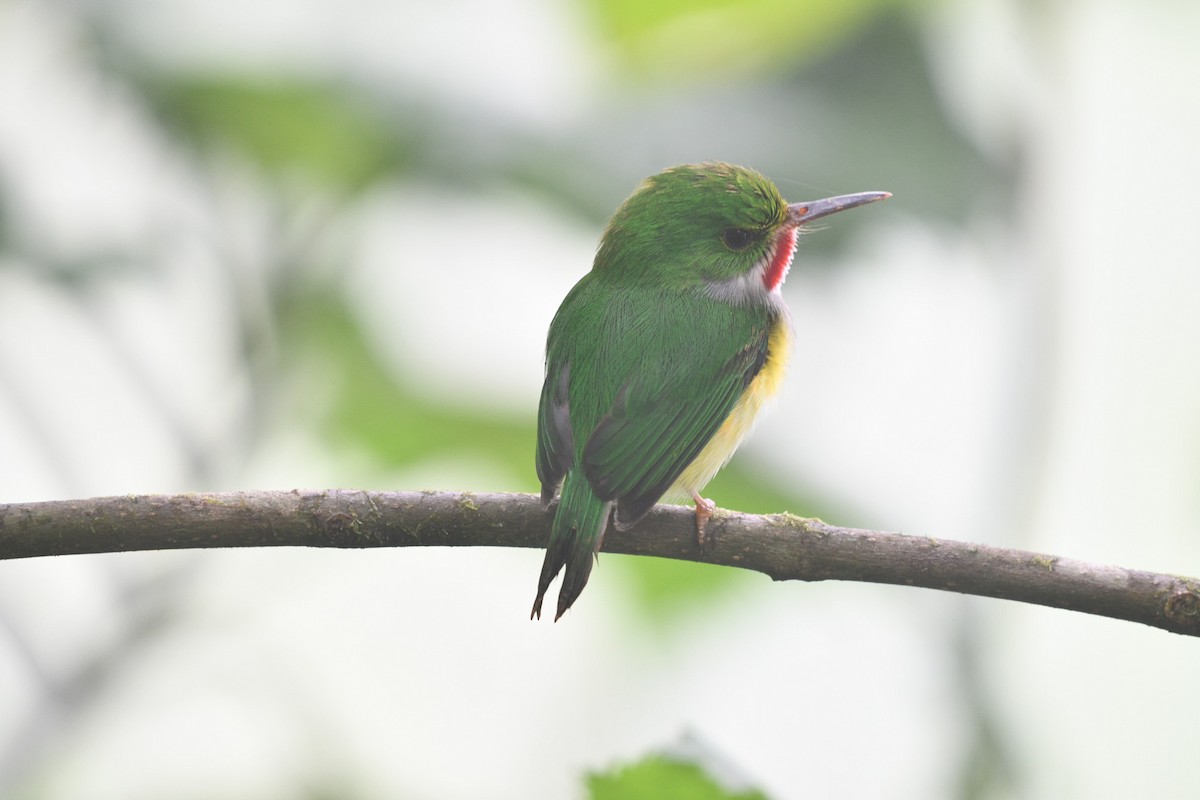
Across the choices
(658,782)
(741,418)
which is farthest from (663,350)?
(658,782)

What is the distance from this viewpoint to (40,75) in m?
3.67

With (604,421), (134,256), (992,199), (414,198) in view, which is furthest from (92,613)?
(992,199)

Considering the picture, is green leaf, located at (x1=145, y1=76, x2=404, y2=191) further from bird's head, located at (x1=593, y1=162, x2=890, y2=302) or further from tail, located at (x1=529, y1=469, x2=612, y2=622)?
tail, located at (x1=529, y1=469, x2=612, y2=622)

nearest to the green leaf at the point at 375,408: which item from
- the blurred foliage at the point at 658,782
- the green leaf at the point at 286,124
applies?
the green leaf at the point at 286,124

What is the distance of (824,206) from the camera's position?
3.24 metres

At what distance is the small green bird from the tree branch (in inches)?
8.6

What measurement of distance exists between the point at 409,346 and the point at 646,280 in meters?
1.01

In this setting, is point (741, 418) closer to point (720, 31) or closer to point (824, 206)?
point (824, 206)

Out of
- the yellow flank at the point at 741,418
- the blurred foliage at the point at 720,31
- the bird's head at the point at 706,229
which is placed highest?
the blurred foliage at the point at 720,31

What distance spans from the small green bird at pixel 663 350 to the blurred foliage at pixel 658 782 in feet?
2.02

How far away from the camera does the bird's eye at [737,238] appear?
3.24 metres

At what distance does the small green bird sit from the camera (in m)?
2.54

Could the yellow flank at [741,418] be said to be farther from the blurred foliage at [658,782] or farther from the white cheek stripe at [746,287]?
the blurred foliage at [658,782]

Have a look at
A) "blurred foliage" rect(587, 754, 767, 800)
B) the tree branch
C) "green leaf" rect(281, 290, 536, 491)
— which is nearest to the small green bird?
the tree branch
